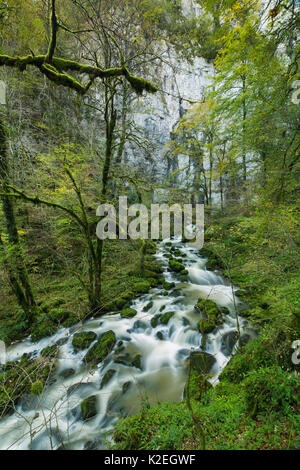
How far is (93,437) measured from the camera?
110 inches

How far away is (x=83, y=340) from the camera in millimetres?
4477

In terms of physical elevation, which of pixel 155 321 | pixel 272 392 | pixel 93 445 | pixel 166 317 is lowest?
pixel 93 445

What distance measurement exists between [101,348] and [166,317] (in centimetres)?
195

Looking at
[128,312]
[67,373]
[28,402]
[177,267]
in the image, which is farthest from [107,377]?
[177,267]

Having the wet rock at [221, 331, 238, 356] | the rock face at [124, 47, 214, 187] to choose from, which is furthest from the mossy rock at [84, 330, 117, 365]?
the rock face at [124, 47, 214, 187]

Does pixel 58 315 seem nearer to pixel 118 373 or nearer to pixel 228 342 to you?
pixel 118 373

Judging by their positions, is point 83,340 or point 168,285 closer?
point 83,340

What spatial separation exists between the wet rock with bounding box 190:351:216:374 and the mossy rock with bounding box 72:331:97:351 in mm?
2490

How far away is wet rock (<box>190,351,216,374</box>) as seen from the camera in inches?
141

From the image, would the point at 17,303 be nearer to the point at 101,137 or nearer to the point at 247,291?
the point at 247,291

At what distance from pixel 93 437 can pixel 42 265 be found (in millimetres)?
5628

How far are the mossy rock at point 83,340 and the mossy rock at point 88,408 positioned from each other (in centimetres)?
126

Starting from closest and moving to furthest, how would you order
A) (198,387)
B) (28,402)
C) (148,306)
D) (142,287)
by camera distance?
(198,387) → (28,402) → (148,306) → (142,287)

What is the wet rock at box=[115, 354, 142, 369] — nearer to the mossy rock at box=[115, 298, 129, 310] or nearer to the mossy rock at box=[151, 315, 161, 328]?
the mossy rock at box=[151, 315, 161, 328]
